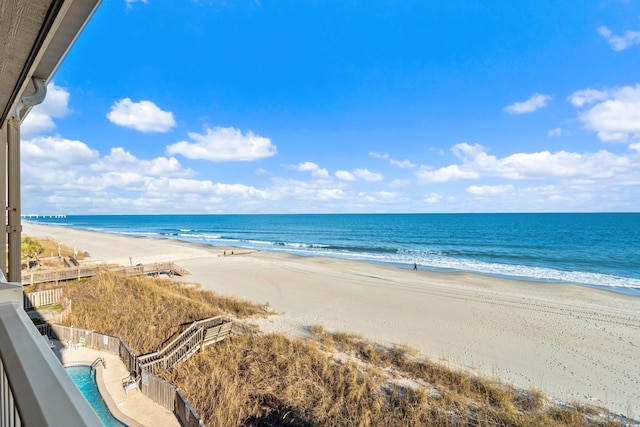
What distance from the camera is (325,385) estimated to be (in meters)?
8.78

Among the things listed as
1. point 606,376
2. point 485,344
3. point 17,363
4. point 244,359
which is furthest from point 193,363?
point 606,376

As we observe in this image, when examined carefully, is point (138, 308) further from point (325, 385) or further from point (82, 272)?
point (325, 385)

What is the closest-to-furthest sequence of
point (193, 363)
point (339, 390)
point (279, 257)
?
1. point (339, 390)
2. point (193, 363)
3. point (279, 257)

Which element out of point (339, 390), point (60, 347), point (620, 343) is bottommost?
point (620, 343)

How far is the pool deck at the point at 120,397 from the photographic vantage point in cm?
704

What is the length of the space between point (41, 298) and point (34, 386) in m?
17.4

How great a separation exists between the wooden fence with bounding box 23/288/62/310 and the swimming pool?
7.00m

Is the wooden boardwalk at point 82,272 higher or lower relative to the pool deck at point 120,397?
higher

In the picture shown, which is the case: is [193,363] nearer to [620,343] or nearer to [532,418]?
[532,418]

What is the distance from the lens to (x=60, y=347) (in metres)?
10.1

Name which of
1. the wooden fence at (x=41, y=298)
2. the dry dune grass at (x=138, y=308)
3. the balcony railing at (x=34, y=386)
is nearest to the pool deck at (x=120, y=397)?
the dry dune grass at (x=138, y=308)

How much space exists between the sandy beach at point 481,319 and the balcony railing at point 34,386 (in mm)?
12074

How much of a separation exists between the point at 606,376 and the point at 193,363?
13.1m

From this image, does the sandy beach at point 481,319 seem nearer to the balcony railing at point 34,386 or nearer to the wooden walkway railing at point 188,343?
the wooden walkway railing at point 188,343
